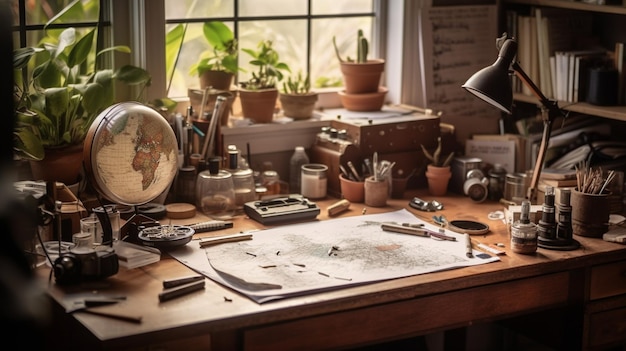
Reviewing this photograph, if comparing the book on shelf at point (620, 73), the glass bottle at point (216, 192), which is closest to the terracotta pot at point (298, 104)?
the glass bottle at point (216, 192)

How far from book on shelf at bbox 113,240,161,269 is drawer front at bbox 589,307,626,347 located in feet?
4.43

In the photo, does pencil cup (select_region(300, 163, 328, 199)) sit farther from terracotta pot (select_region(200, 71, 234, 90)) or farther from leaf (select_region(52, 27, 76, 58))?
leaf (select_region(52, 27, 76, 58))

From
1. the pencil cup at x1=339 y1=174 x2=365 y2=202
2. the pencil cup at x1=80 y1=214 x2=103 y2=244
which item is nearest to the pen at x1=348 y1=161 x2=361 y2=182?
the pencil cup at x1=339 y1=174 x2=365 y2=202

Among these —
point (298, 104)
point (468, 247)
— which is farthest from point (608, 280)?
point (298, 104)

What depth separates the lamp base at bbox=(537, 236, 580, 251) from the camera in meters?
2.70

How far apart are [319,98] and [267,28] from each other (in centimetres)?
36

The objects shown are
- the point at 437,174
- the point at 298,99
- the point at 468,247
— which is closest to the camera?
the point at 468,247

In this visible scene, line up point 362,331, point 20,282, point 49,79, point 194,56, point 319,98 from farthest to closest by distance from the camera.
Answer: point 319,98, point 194,56, point 49,79, point 362,331, point 20,282

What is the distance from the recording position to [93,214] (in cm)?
260

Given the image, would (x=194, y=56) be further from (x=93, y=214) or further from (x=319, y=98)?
(x=93, y=214)

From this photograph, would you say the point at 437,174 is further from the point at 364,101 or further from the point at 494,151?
the point at 364,101

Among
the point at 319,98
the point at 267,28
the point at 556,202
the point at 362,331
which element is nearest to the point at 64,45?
the point at 267,28

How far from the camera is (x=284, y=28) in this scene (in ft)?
11.5

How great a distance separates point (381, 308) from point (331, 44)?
155 cm
